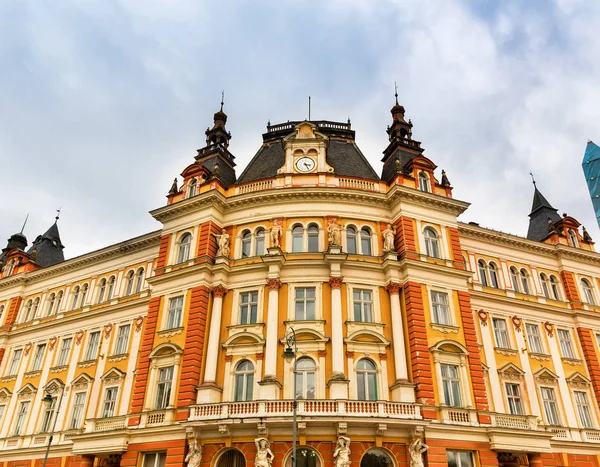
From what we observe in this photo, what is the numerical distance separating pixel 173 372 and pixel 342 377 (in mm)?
10583

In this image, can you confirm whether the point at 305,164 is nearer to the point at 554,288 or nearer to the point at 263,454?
the point at 263,454

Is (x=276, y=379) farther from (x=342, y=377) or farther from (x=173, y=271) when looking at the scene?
(x=173, y=271)

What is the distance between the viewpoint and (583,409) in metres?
35.8

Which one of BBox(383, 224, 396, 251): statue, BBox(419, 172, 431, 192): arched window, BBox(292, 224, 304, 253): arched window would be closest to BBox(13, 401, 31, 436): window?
BBox(292, 224, 304, 253): arched window

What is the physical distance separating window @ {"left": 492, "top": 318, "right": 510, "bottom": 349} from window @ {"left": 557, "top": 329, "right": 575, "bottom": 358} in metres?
4.92

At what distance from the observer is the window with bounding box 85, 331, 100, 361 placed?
→ 39031 mm

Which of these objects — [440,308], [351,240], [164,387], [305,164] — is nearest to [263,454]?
[164,387]

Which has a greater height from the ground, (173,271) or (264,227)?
(264,227)

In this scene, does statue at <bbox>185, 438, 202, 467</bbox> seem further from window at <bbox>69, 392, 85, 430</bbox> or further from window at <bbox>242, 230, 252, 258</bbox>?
window at <bbox>69, 392, 85, 430</bbox>

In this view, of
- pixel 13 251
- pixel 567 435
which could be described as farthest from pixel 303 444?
pixel 13 251

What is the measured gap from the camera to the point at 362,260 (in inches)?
1280

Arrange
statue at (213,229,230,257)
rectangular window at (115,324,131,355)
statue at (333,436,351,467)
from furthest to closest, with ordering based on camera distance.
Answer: rectangular window at (115,324,131,355) < statue at (213,229,230,257) < statue at (333,436,351,467)

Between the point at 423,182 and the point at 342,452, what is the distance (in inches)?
788

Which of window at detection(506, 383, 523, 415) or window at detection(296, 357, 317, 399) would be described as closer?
window at detection(296, 357, 317, 399)
